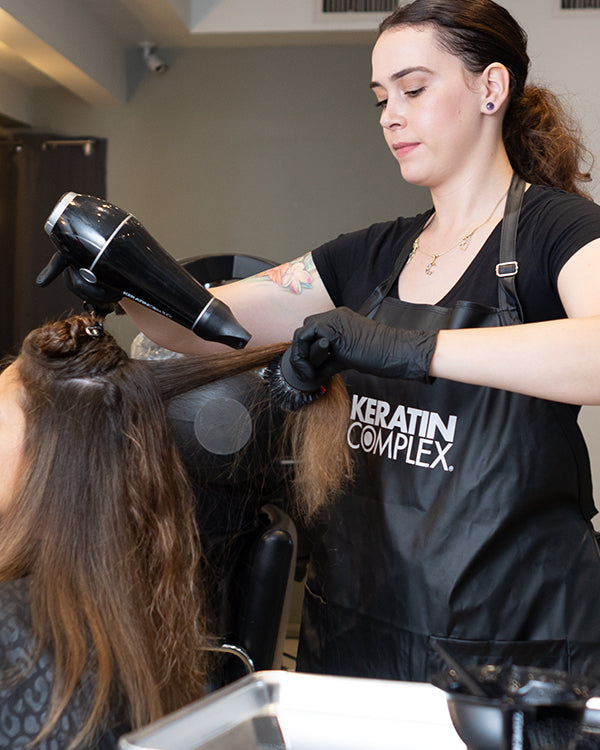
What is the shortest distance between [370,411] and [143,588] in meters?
0.46

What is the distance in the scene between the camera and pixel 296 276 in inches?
60.7

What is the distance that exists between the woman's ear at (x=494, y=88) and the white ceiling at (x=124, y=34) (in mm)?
3100

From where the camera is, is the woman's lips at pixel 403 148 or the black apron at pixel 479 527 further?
the woman's lips at pixel 403 148

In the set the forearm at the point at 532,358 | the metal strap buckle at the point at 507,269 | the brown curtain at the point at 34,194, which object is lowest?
the forearm at the point at 532,358

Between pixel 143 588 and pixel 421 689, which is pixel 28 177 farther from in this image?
pixel 421 689

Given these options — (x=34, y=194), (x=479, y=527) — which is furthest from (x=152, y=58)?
(x=479, y=527)

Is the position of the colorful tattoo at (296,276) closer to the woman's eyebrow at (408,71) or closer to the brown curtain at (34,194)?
the woman's eyebrow at (408,71)

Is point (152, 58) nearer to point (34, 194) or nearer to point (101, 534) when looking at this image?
point (34, 194)

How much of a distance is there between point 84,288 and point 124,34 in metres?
4.04

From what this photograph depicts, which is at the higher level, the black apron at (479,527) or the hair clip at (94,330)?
Result: the hair clip at (94,330)

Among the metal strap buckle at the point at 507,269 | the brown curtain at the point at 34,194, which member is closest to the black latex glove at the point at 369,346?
the metal strap buckle at the point at 507,269

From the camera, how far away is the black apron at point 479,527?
119 centimetres

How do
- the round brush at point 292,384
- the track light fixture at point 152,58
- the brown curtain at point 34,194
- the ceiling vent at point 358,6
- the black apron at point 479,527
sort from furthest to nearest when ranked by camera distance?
the brown curtain at point 34,194 < the track light fixture at point 152,58 < the ceiling vent at point 358,6 < the black apron at point 479,527 < the round brush at point 292,384

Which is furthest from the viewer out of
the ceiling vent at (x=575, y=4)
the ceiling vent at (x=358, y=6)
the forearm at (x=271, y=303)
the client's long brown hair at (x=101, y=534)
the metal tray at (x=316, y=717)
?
the ceiling vent at (x=358, y=6)
